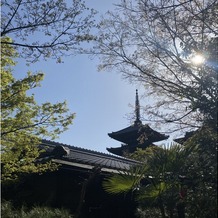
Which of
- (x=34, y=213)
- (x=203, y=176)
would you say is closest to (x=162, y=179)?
(x=203, y=176)

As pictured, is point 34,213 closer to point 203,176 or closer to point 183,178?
point 183,178

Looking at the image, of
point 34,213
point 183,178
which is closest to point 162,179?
point 183,178

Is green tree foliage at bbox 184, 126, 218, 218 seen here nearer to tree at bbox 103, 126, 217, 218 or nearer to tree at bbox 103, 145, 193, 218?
tree at bbox 103, 126, 217, 218

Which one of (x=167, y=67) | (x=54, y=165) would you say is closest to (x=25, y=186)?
(x=54, y=165)

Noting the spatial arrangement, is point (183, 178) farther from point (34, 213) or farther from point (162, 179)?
point (34, 213)

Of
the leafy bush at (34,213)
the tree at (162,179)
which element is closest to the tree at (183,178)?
the tree at (162,179)

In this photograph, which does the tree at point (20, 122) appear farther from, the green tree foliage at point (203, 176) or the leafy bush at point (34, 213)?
the green tree foliage at point (203, 176)

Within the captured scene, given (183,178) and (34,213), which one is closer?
(183,178)

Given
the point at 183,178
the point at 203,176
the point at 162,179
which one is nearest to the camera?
the point at 203,176

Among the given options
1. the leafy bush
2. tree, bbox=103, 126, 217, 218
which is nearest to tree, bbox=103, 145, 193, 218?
tree, bbox=103, 126, 217, 218

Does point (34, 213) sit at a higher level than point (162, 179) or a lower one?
lower

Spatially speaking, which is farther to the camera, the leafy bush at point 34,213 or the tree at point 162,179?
the leafy bush at point 34,213

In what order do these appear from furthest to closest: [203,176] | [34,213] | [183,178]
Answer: [34,213]
[183,178]
[203,176]

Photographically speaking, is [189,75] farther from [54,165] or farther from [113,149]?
[113,149]
